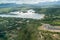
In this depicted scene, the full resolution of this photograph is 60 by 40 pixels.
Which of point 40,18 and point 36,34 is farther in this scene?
point 40,18

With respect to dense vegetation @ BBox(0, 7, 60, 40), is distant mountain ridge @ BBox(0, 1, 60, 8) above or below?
above

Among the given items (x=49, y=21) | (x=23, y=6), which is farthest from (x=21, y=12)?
(x=49, y=21)

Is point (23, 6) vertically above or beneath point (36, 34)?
above

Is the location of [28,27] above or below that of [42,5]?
below

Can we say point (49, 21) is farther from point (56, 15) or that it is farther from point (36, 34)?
point (36, 34)

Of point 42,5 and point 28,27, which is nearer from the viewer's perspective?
point 28,27

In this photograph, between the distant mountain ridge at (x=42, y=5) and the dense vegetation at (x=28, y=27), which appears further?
the distant mountain ridge at (x=42, y=5)

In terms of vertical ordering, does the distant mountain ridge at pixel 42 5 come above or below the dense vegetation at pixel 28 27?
above

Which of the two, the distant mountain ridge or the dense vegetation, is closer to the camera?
the dense vegetation

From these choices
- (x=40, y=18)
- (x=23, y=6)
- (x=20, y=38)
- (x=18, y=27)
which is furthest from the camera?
(x=23, y=6)

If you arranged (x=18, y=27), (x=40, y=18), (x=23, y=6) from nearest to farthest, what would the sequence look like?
(x=18, y=27) → (x=40, y=18) → (x=23, y=6)
